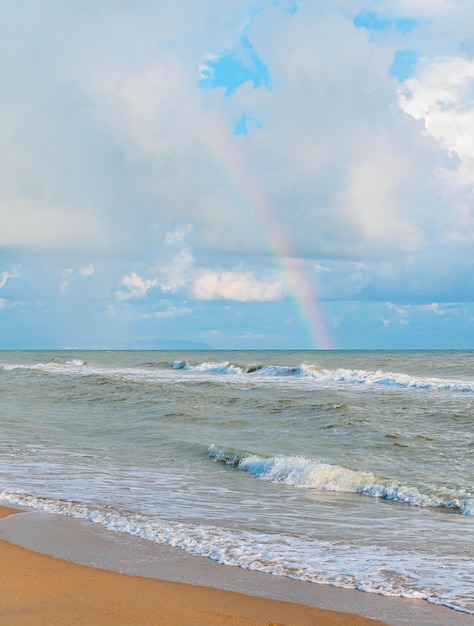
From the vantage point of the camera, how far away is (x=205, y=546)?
24.6 feet

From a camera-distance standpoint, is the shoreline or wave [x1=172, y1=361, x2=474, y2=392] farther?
wave [x1=172, y1=361, x2=474, y2=392]

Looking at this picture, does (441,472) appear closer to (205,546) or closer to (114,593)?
(205,546)

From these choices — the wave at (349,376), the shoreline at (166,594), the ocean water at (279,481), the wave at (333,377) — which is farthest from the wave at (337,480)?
the wave at (349,376)

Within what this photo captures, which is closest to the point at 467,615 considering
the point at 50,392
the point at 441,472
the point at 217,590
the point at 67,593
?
the point at 217,590

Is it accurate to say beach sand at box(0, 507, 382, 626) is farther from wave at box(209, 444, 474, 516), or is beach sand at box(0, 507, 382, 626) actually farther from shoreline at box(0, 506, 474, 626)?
wave at box(209, 444, 474, 516)

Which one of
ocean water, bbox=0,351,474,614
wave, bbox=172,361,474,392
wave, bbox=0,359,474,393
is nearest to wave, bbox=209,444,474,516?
ocean water, bbox=0,351,474,614

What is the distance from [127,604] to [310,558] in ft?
7.58

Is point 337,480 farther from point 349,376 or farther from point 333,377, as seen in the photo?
point 333,377

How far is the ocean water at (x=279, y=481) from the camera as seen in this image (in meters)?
7.19

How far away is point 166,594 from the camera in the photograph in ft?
19.1

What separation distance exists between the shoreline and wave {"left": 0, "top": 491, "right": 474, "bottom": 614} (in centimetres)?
19

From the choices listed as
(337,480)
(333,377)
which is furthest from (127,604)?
(333,377)

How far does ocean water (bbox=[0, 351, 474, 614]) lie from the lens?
7188mm

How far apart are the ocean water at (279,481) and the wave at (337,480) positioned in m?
0.03
